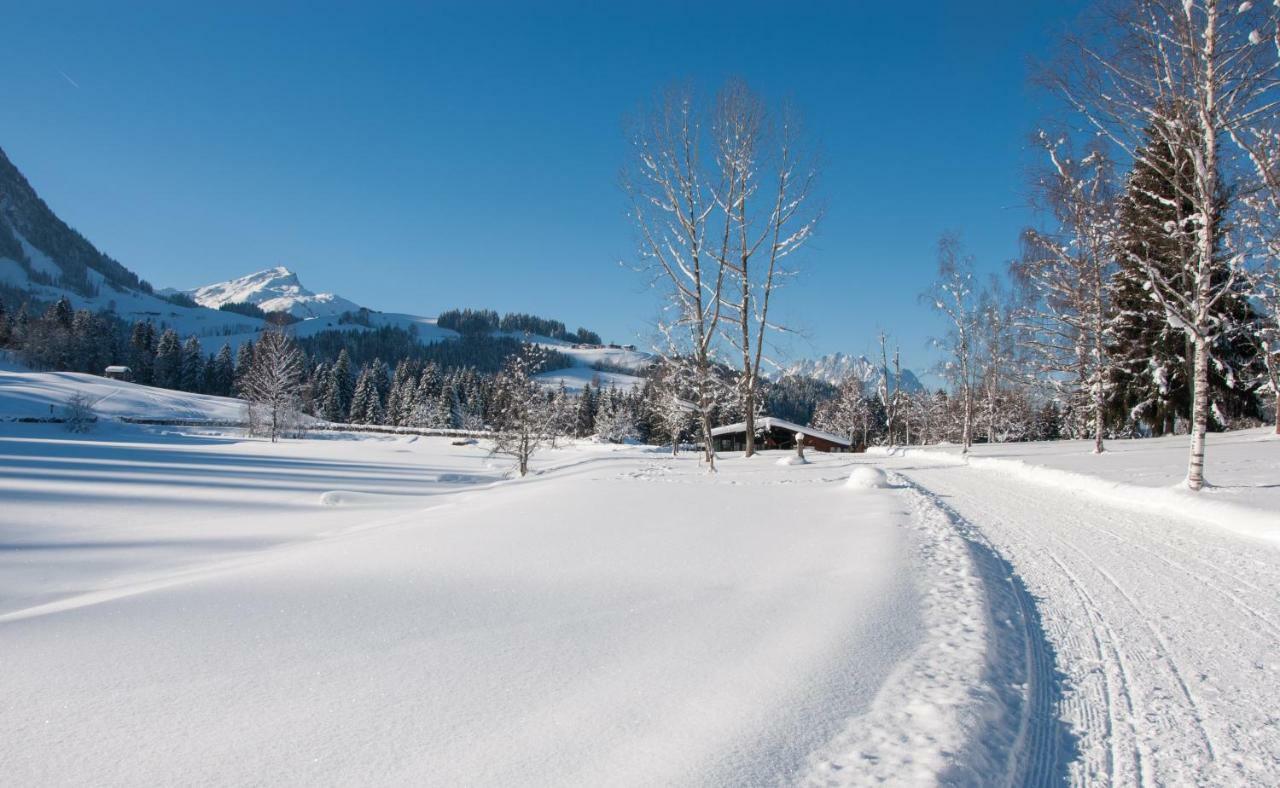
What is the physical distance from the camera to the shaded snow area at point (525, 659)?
225cm

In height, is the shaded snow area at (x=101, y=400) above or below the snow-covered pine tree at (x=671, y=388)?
below

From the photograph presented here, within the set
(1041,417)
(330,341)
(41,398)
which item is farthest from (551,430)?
(330,341)

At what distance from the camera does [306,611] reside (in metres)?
3.89

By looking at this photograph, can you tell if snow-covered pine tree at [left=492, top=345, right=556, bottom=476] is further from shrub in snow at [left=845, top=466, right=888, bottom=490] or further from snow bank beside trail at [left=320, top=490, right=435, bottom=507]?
shrub in snow at [left=845, top=466, right=888, bottom=490]

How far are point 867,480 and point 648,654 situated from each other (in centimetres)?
862

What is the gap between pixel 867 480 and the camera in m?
10.9

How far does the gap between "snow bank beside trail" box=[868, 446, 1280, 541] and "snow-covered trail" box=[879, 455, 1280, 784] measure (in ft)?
0.84

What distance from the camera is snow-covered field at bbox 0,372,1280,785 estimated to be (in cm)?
A: 230

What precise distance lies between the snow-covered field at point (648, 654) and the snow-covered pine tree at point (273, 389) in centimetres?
3708

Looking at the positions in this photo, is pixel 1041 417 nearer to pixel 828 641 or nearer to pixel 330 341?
pixel 828 641

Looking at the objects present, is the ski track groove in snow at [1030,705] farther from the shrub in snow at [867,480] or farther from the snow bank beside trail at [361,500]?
the snow bank beside trail at [361,500]

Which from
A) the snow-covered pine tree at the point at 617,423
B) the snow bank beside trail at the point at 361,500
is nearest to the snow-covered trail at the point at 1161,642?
the snow bank beside trail at the point at 361,500

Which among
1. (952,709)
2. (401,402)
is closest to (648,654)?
(952,709)

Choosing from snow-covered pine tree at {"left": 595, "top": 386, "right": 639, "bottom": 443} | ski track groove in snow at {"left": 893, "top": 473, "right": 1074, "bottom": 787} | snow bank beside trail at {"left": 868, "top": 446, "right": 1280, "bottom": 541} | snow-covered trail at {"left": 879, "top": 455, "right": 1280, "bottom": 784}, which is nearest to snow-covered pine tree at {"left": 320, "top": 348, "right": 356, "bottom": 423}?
snow-covered pine tree at {"left": 595, "top": 386, "right": 639, "bottom": 443}
